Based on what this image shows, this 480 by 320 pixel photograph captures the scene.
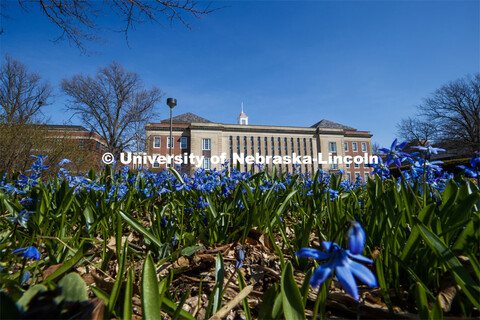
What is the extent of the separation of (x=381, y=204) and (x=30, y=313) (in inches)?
49.9

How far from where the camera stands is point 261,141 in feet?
122

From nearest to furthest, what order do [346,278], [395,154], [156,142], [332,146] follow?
[346,278] → [395,154] → [156,142] → [332,146]

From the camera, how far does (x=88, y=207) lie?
1681mm

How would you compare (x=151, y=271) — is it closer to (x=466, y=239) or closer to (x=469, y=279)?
(x=469, y=279)

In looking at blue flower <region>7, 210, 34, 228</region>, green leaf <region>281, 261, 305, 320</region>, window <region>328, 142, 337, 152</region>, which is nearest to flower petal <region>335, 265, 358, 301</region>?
green leaf <region>281, 261, 305, 320</region>

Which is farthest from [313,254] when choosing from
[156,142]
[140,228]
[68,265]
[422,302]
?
[156,142]

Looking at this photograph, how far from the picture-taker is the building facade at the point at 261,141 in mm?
33219

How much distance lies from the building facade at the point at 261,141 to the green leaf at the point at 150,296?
32.2 m

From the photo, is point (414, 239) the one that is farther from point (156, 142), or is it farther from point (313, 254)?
point (156, 142)

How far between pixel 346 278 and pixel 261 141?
1462 inches

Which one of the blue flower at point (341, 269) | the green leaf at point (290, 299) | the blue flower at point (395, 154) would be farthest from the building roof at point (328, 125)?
the blue flower at point (341, 269)

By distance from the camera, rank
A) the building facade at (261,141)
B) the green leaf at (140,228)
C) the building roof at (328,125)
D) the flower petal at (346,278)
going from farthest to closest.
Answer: the building roof at (328,125) < the building facade at (261,141) < the green leaf at (140,228) < the flower petal at (346,278)

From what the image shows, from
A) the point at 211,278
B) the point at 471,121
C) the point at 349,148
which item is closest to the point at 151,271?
the point at 211,278

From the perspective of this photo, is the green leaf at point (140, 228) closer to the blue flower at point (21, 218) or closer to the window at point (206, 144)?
the blue flower at point (21, 218)
